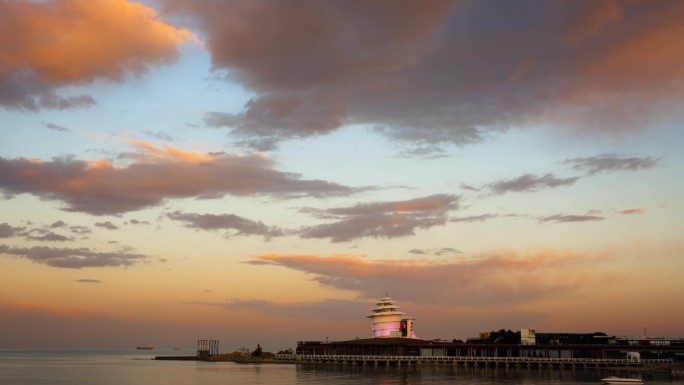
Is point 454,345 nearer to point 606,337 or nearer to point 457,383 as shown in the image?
point 606,337

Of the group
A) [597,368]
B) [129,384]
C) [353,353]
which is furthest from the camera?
[353,353]

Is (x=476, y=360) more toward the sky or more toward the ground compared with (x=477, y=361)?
more toward the sky

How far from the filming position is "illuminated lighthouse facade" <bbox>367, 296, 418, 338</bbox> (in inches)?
5133

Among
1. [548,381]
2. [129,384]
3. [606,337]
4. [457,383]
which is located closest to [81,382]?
[129,384]

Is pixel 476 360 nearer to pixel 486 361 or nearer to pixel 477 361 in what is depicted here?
pixel 477 361

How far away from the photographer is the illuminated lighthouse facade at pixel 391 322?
428ft

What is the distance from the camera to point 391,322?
131000 mm

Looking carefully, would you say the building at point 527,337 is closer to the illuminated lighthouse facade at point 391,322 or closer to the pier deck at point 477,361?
the pier deck at point 477,361

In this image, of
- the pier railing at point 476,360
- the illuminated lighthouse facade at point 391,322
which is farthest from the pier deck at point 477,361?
the illuminated lighthouse facade at point 391,322

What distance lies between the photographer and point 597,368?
99.2 meters

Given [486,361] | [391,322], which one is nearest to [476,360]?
[486,361]

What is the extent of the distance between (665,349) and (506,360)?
2593 centimetres

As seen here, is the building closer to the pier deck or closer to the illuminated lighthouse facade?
the pier deck

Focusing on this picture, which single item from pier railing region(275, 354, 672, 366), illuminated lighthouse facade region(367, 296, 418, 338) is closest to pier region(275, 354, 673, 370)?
pier railing region(275, 354, 672, 366)
